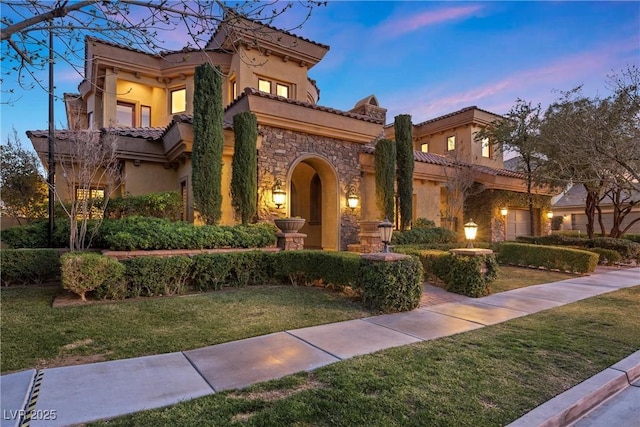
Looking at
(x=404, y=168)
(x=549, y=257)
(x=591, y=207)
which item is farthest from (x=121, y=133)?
(x=591, y=207)

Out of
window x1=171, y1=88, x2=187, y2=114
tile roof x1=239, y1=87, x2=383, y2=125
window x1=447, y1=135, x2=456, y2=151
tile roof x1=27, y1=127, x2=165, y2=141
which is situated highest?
window x1=171, y1=88, x2=187, y2=114

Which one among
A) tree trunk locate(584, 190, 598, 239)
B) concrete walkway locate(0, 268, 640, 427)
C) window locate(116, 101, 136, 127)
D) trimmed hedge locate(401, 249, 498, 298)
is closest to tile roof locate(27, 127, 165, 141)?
window locate(116, 101, 136, 127)

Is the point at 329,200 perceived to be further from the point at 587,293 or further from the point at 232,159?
the point at 587,293

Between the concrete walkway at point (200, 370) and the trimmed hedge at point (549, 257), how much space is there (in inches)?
298

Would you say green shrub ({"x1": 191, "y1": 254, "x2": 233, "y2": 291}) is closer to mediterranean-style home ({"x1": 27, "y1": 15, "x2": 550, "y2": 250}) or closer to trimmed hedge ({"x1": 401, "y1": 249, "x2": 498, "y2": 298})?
mediterranean-style home ({"x1": 27, "y1": 15, "x2": 550, "y2": 250})

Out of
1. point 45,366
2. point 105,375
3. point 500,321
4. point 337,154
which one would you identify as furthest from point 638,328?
point 337,154

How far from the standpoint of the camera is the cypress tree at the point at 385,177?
14117mm

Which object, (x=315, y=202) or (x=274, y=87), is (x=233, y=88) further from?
(x=315, y=202)

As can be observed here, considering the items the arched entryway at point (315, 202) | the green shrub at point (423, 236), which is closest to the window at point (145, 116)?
the arched entryway at point (315, 202)

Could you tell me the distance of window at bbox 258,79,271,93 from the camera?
15.3 metres

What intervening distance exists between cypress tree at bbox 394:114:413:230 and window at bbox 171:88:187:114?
996 centimetres

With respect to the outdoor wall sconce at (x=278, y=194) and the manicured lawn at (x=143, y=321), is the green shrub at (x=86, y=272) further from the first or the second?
the outdoor wall sconce at (x=278, y=194)

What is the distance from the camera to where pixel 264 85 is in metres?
15.4

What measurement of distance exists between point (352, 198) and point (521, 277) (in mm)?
6162
